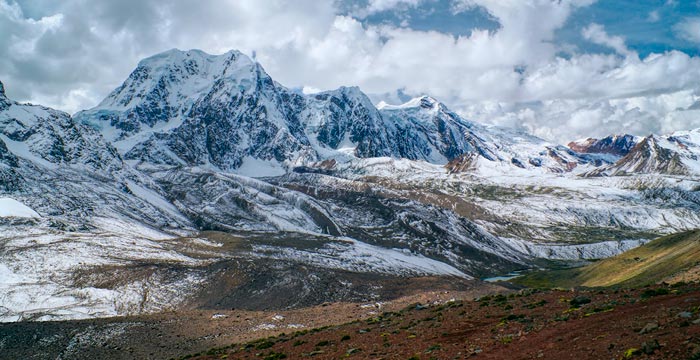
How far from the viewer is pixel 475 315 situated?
1609 inches

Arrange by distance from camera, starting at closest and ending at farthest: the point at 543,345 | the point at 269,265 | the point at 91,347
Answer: the point at 543,345 → the point at 91,347 → the point at 269,265

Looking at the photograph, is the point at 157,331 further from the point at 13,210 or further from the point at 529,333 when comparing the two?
the point at 13,210

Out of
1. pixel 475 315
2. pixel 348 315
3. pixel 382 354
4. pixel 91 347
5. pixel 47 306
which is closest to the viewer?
pixel 382 354

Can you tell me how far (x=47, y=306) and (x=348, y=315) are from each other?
68.0 m

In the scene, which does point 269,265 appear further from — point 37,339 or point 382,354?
point 382,354

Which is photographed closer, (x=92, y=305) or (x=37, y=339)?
(x=37, y=339)

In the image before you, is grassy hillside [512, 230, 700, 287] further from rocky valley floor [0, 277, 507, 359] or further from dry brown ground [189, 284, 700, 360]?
dry brown ground [189, 284, 700, 360]

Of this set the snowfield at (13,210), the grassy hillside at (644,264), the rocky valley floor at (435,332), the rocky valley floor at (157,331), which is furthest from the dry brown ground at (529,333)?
the snowfield at (13,210)

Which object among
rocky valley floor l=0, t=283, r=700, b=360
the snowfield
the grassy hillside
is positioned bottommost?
the grassy hillside

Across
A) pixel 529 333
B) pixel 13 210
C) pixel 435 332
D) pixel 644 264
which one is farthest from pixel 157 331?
pixel 13 210

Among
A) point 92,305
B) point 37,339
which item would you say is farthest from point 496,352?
point 92,305

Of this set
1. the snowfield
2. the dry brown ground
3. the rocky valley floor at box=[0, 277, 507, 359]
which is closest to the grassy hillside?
the rocky valley floor at box=[0, 277, 507, 359]

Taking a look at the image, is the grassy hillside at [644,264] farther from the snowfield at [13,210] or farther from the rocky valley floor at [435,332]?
the snowfield at [13,210]

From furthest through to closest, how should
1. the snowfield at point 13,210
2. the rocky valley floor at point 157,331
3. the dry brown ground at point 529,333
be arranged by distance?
the snowfield at point 13,210 → the rocky valley floor at point 157,331 → the dry brown ground at point 529,333
